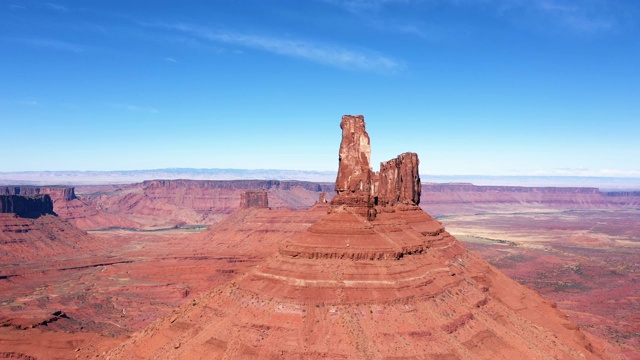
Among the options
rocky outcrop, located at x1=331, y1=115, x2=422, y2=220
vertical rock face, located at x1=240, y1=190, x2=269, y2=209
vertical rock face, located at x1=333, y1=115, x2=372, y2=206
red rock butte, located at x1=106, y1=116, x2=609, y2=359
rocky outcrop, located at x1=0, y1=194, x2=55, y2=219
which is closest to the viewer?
red rock butte, located at x1=106, y1=116, x2=609, y2=359

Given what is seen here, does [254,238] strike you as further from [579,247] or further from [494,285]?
[579,247]

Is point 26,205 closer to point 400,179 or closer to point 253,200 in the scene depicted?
point 253,200

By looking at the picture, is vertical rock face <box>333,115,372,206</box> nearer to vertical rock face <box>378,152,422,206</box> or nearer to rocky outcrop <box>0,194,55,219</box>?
vertical rock face <box>378,152,422,206</box>

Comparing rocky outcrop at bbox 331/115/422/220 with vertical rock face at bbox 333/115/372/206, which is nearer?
rocky outcrop at bbox 331/115/422/220

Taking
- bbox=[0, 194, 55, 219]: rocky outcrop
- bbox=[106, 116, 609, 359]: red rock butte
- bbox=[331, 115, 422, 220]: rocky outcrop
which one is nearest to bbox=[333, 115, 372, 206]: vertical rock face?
bbox=[331, 115, 422, 220]: rocky outcrop

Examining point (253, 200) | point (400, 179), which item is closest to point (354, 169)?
point (400, 179)

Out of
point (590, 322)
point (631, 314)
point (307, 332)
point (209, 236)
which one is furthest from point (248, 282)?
point (209, 236)

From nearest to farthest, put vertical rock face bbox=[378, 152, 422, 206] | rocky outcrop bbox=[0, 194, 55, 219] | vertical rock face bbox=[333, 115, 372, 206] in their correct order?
vertical rock face bbox=[333, 115, 372, 206] → vertical rock face bbox=[378, 152, 422, 206] → rocky outcrop bbox=[0, 194, 55, 219]

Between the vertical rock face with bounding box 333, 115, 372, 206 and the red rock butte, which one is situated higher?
the vertical rock face with bounding box 333, 115, 372, 206
